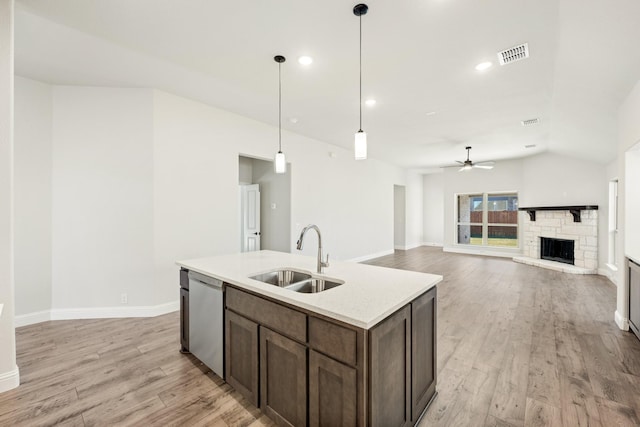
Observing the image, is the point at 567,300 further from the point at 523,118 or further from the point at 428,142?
the point at 428,142

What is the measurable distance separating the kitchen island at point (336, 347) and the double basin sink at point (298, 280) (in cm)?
7

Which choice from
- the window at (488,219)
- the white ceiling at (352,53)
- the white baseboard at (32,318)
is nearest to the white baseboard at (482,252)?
the window at (488,219)

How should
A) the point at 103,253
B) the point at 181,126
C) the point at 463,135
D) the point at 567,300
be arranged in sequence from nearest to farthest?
1. the point at 103,253
2. the point at 181,126
3. the point at 567,300
4. the point at 463,135

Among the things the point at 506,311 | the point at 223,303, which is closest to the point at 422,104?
the point at 506,311

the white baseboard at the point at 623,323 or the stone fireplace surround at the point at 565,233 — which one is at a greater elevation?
the stone fireplace surround at the point at 565,233

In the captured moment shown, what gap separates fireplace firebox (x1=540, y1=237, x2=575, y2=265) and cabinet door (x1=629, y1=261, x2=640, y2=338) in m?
4.22

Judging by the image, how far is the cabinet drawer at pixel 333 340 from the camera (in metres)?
1.39

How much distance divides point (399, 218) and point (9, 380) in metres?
9.61

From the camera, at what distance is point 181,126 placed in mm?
4004

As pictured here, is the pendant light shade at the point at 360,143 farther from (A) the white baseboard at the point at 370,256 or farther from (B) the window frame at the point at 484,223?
(B) the window frame at the point at 484,223

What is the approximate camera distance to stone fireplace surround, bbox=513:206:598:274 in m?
6.28

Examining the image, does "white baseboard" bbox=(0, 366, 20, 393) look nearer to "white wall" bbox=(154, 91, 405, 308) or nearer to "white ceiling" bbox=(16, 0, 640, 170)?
"white wall" bbox=(154, 91, 405, 308)

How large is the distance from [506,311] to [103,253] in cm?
535

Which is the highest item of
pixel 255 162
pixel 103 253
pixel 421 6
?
pixel 421 6
